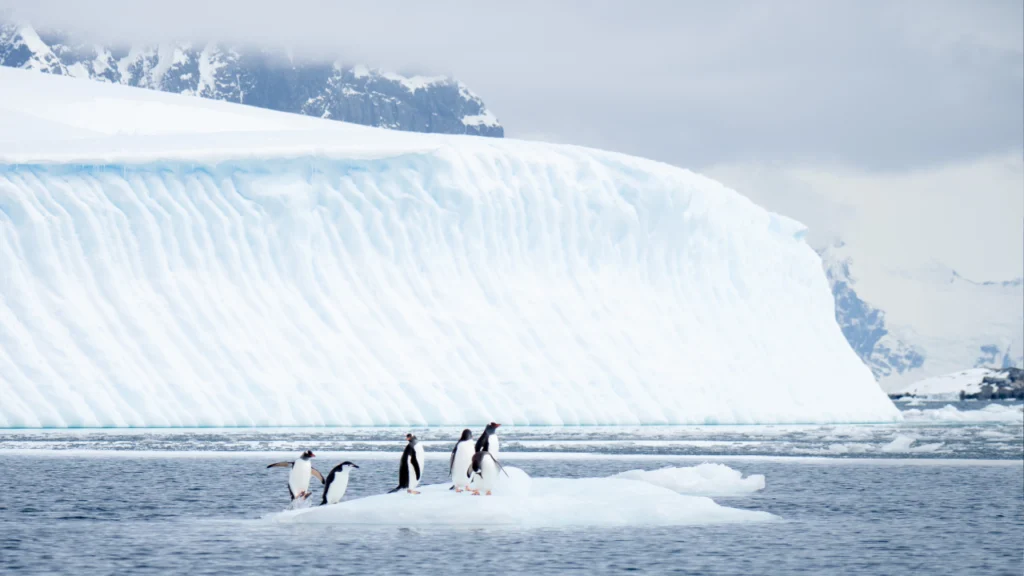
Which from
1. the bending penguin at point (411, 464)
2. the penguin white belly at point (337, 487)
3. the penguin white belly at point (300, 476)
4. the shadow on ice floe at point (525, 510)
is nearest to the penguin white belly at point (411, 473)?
the bending penguin at point (411, 464)

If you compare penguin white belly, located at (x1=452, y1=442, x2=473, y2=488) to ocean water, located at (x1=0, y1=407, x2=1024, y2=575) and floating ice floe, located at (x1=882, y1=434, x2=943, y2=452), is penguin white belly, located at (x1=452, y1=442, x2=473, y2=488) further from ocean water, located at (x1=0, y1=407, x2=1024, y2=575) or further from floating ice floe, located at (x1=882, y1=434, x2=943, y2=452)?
floating ice floe, located at (x1=882, y1=434, x2=943, y2=452)

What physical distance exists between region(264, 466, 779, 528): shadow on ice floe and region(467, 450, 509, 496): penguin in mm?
182

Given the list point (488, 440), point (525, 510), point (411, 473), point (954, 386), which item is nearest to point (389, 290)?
point (488, 440)

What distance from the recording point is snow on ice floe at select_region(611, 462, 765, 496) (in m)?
21.7

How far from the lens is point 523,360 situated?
37531 mm

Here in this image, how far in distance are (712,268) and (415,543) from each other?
94.2 feet

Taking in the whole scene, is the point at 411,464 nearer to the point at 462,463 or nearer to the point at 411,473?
the point at 411,473

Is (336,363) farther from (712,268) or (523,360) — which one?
(712,268)

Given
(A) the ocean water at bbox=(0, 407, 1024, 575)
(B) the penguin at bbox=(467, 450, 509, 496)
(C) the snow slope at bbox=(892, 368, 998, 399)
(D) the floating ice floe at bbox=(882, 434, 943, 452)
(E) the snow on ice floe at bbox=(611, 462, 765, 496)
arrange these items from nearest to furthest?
1. (A) the ocean water at bbox=(0, 407, 1024, 575)
2. (B) the penguin at bbox=(467, 450, 509, 496)
3. (E) the snow on ice floe at bbox=(611, 462, 765, 496)
4. (D) the floating ice floe at bbox=(882, 434, 943, 452)
5. (C) the snow slope at bbox=(892, 368, 998, 399)

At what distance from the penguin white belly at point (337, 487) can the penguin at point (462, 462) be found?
4.69 ft

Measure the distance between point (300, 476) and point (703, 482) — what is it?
690 centimetres

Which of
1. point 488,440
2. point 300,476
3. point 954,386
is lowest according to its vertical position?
point 300,476

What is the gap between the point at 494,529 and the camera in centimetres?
1644

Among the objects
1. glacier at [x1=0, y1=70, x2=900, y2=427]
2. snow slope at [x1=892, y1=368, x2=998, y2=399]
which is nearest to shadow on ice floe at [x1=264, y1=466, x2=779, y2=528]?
glacier at [x1=0, y1=70, x2=900, y2=427]
